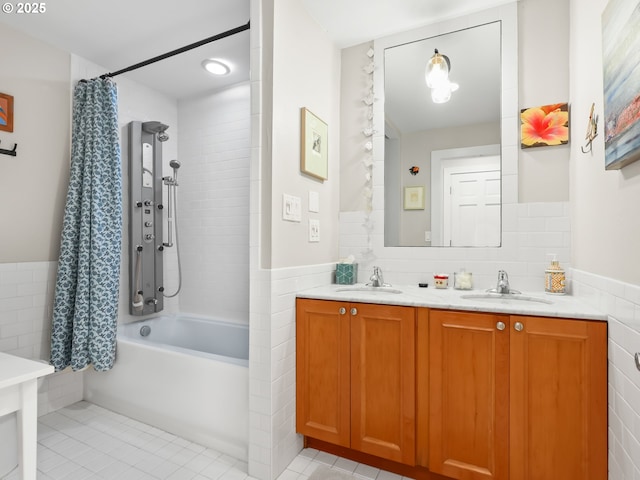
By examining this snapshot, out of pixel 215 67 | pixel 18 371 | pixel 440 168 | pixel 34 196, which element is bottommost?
pixel 18 371

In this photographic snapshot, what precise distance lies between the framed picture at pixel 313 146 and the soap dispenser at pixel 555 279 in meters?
1.35

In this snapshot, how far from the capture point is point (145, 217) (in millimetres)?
2814

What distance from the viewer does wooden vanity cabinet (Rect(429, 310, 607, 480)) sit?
125 cm

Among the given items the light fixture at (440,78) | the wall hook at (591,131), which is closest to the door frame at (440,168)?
the light fixture at (440,78)

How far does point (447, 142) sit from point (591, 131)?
0.79 metres

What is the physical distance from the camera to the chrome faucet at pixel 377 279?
2072mm

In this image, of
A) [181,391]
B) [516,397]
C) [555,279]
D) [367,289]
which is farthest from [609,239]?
[181,391]

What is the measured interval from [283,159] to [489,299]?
1281mm

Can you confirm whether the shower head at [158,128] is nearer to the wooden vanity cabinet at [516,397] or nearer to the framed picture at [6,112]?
the framed picture at [6,112]

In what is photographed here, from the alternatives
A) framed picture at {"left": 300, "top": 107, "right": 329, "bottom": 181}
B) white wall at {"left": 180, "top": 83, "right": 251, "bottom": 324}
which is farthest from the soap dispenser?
white wall at {"left": 180, "top": 83, "right": 251, "bottom": 324}

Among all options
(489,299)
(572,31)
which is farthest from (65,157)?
(572,31)

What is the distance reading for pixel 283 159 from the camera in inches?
69.0

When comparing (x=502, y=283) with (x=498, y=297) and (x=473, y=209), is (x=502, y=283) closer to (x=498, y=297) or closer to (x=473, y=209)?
(x=498, y=297)

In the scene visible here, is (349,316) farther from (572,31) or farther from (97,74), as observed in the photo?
(97,74)
